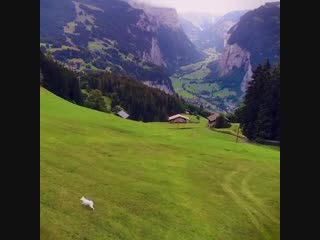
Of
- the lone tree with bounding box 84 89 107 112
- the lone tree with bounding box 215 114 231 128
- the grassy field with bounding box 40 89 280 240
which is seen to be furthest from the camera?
the lone tree with bounding box 84 89 107 112

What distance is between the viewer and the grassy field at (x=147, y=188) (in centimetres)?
2489

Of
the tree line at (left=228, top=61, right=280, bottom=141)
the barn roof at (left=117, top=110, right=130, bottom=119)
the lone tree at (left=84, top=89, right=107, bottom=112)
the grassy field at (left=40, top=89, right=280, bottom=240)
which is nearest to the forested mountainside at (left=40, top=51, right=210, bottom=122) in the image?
the lone tree at (left=84, top=89, right=107, bottom=112)

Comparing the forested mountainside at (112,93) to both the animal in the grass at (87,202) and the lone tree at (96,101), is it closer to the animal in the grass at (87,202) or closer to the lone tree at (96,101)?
the lone tree at (96,101)

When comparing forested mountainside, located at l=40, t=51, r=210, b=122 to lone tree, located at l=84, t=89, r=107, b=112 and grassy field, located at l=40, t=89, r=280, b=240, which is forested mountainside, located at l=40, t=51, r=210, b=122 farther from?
grassy field, located at l=40, t=89, r=280, b=240

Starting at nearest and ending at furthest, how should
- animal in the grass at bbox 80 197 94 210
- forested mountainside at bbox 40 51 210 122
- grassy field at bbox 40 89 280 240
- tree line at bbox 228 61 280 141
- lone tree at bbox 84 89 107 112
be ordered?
grassy field at bbox 40 89 280 240 < animal in the grass at bbox 80 197 94 210 < tree line at bbox 228 61 280 141 < forested mountainside at bbox 40 51 210 122 < lone tree at bbox 84 89 107 112

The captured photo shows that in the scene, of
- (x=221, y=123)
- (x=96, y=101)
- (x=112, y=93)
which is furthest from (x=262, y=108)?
(x=112, y=93)

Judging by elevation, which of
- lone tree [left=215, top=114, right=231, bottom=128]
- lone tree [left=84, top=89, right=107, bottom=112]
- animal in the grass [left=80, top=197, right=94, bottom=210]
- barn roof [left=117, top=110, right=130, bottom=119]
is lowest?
animal in the grass [left=80, top=197, right=94, bottom=210]

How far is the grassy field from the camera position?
81.7 feet
